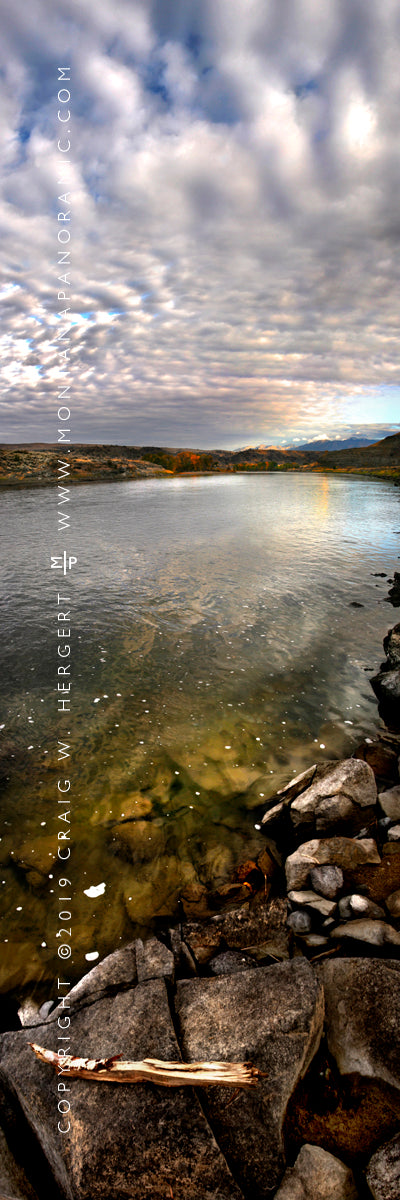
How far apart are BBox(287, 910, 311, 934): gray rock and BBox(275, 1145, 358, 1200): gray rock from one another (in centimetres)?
283

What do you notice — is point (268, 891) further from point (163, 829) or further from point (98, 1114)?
point (98, 1114)

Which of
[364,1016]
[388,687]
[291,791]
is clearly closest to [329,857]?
[291,791]

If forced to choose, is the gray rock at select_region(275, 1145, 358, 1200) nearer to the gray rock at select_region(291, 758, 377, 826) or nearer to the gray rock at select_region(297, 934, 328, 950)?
the gray rock at select_region(297, 934, 328, 950)

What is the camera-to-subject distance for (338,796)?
8391mm

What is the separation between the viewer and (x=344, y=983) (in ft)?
15.6

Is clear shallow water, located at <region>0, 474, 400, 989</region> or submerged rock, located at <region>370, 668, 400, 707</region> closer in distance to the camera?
clear shallow water, located at <region>0, 474, 400, 989</region>

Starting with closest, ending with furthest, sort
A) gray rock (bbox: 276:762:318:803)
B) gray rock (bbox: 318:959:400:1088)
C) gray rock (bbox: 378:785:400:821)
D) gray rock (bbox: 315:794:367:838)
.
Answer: gray rock (bbox: 318:959:400:1088) → gray rock (bbox: 378:785:400:821) → gray rock (bbox: 315:794:367:838) → gray rock (bbox: 276:762:318:803)

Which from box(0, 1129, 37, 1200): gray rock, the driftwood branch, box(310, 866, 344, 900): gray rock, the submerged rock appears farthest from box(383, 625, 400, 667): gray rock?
box(0, 1129, 37, 1200): gray rock

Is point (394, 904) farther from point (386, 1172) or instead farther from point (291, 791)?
point (291, 791)

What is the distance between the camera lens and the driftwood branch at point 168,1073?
12.6ft

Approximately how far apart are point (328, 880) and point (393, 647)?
10578 mm

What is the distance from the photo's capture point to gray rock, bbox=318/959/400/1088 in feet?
13.5

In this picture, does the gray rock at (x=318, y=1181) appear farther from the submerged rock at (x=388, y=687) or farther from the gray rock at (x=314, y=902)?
the submerged rock at (x=388, y=687)

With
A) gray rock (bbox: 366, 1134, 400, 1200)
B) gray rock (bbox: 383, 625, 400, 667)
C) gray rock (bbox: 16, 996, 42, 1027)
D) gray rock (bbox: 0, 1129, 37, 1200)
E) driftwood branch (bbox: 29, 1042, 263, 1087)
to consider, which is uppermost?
gray rock (bbox: 383, 625, 400, 667)
